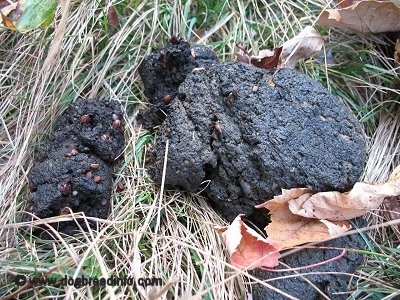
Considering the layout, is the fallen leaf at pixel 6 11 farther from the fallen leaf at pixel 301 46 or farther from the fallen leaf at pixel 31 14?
the fallen leaf at pixel 301 46

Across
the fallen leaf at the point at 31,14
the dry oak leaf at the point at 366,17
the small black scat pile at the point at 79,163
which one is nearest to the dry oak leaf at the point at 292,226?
the small black scat pile at the point at 79,163

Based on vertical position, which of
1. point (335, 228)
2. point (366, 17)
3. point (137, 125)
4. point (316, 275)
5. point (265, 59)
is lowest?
point (316, 275)

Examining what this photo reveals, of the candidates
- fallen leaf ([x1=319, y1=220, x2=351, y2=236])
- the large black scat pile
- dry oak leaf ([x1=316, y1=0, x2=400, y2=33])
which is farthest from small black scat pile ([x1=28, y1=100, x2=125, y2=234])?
dry oak leaf ([x1=316, y1=0, x2=400, y2=33])

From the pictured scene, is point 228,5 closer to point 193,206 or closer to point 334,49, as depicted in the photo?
point 334,49

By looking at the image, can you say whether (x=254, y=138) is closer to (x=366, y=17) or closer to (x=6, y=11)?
(x=366, y=17)

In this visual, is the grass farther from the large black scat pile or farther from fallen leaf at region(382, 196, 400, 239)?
the large black scat pile

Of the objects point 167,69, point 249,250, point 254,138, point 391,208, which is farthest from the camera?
point 167,69

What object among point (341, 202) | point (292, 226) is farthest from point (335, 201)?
point (292, 226)
